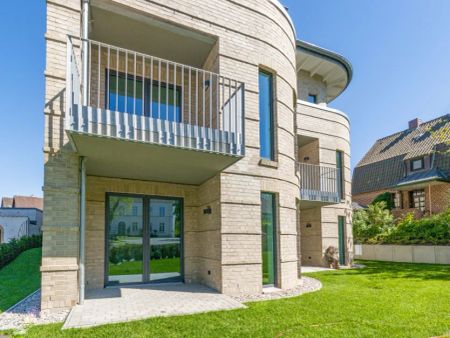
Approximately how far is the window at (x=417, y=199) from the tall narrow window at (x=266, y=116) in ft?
59.4

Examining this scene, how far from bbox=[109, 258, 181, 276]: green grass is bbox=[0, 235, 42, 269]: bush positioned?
663cm

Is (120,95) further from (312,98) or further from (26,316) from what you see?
(312,98)

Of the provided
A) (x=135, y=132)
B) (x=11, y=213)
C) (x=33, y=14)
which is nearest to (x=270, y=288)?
(x=135, y=132)

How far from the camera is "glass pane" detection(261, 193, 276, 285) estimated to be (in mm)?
7679

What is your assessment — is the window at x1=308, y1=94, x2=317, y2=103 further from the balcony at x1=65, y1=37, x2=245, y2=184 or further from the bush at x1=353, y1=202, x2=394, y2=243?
the balcony at x1=65, y1=37, x2=245, y2=184

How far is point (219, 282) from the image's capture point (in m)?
6.91

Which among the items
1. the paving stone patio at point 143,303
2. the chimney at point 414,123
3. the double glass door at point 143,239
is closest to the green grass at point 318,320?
the paving stone patio at point 143,303

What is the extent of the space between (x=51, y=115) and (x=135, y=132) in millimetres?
1764

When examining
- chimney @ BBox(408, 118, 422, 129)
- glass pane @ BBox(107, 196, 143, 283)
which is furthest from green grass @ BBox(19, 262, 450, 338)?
chimney @ BBox(408, 118, 422, 129)

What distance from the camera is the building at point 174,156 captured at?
5.64 metres

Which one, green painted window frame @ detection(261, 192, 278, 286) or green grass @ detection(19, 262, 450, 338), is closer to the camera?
green grass @ detection(19, 262, 450, 338)

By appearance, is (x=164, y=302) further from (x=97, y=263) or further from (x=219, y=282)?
(x=97, y=263)

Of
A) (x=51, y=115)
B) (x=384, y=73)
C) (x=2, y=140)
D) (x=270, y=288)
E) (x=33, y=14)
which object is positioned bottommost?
(x=270, y=288)

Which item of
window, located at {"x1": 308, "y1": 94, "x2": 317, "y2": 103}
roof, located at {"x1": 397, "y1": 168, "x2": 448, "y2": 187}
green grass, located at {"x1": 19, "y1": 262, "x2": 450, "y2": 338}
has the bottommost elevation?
green grass, located at {"x1": 19, "y1": 262, "x2": 450, "y2": 338}
